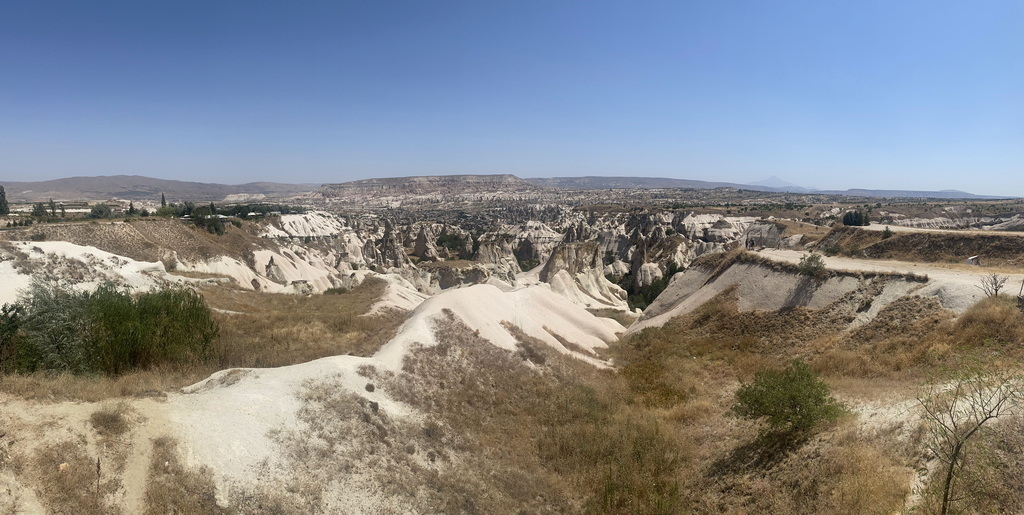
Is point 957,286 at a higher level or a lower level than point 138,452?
higher

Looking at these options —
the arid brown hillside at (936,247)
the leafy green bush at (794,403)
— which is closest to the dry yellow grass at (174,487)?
the leafy green bush at (794,403)

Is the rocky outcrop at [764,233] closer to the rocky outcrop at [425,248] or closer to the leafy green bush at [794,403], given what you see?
the rocky outcrop at [425,248]

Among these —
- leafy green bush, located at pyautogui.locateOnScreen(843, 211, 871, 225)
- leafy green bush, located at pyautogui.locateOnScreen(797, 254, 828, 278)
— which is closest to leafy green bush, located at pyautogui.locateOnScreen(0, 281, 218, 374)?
leafy green bush, located at pyautogui.locateOnScreen(797, 254, 828, 278)

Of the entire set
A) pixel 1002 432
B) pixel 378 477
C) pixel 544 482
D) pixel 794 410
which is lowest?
pixel 544 482

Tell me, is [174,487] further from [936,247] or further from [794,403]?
[936,247]

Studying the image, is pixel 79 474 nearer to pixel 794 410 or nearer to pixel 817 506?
pixel 817 506

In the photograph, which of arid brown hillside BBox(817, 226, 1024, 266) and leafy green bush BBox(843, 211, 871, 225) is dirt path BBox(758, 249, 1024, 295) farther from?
leafy green bush BBox(843, 211, 871, 225)

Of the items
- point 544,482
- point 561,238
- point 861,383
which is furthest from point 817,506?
point 561,238
